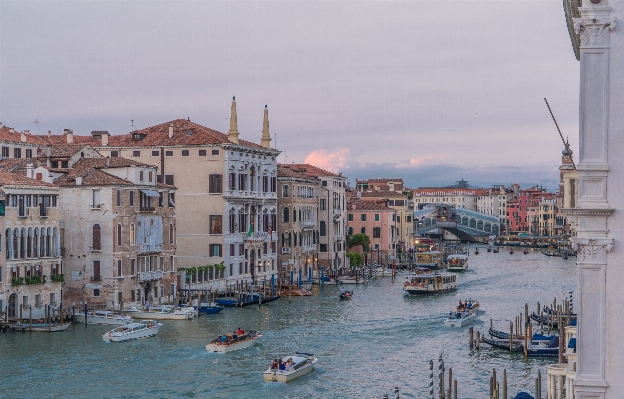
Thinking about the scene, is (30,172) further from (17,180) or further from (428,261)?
(428,261)

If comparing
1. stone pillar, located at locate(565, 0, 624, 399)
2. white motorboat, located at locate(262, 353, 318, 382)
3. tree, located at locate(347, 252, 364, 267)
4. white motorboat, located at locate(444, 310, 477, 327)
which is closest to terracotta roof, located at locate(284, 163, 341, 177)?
tree, located at locate(347, 252, 364, 267)

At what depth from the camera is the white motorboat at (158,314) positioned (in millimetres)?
30844

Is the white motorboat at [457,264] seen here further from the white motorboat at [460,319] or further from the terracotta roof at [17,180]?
the terracotta roof at [17,180]

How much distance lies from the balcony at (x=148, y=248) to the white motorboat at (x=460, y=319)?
10.2 metres

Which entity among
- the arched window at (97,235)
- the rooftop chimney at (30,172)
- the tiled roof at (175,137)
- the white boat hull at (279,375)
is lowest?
the white boat hull at (279,375)

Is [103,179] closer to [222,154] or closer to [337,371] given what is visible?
[222,154]

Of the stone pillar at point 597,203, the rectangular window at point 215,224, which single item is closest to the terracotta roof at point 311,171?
the rectangular window at point 215,224

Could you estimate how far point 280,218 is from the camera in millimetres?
45969

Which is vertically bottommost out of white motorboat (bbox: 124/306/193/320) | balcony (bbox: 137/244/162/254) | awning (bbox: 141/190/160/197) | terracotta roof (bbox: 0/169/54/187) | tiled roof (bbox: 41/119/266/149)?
white motorboat (bbox: 124/306/193/320)

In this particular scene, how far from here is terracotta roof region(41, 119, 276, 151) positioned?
39.3 meters

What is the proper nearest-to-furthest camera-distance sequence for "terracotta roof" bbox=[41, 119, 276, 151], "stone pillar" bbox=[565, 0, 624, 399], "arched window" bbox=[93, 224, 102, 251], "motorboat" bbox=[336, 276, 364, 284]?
"stone pillar" bbox=[565, 0, 624, 399] → "arched window" bbox=[93, 224, 102, 251] → "terracotta roof" bbox=[41, 119, 276, 151] → "motorboat" bbox=[336, 276, 364, 284]

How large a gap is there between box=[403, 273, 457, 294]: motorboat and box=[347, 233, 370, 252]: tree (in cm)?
1512

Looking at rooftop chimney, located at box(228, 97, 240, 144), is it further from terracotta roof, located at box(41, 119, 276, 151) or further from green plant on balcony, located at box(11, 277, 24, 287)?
green plant on balcony, located at box(11, 277, 24, 287)

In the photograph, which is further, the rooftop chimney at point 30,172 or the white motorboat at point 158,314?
the rooftop chimney at point 30,172
